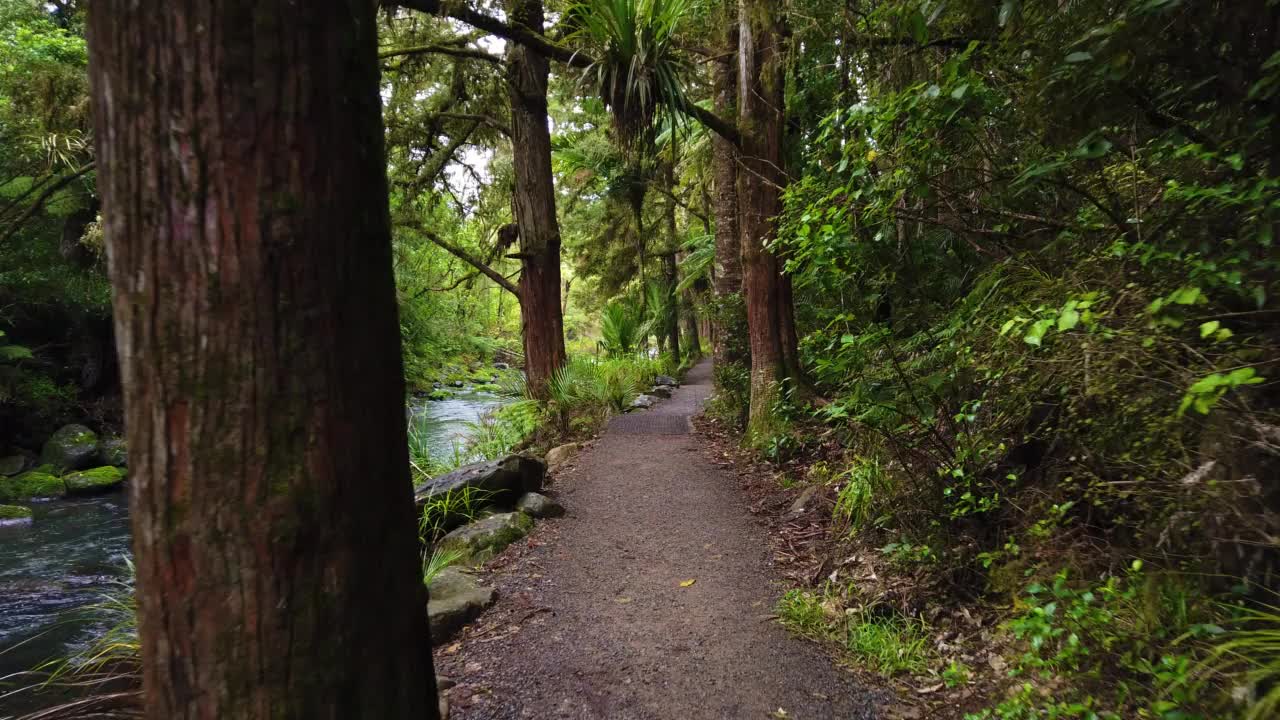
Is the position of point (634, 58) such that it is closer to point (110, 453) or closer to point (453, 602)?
point (453, 602)

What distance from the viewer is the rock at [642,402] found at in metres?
11.1

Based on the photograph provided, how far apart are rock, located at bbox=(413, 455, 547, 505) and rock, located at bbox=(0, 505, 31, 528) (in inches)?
330

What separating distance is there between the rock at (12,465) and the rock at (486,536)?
12.1 metres

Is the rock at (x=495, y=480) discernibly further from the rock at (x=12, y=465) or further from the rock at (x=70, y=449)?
the rock at (x=12, y=465)

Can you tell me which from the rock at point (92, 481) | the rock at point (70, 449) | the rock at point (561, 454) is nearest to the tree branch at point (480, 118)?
the rock at point (561, 454)

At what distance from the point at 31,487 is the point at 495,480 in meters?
11.0

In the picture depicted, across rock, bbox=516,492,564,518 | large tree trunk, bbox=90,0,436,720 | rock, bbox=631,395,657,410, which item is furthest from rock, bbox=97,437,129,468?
large tree trunk, bbox=90,0,436,720

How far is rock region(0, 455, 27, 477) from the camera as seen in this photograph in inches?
454

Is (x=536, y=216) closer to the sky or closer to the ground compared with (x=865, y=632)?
closer to the sky

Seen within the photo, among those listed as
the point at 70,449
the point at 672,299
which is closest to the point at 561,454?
the point at 672,299

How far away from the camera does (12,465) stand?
11719 mm

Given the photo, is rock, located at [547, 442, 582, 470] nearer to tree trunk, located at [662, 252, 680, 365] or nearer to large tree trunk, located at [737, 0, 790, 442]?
large tree trunk, located at [737, 0, 790, 442]

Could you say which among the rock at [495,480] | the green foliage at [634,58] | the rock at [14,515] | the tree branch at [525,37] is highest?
the tree branch at [525,37]

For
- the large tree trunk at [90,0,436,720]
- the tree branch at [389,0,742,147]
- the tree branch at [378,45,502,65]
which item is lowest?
the large tree trunk at [90,0,436,720]
